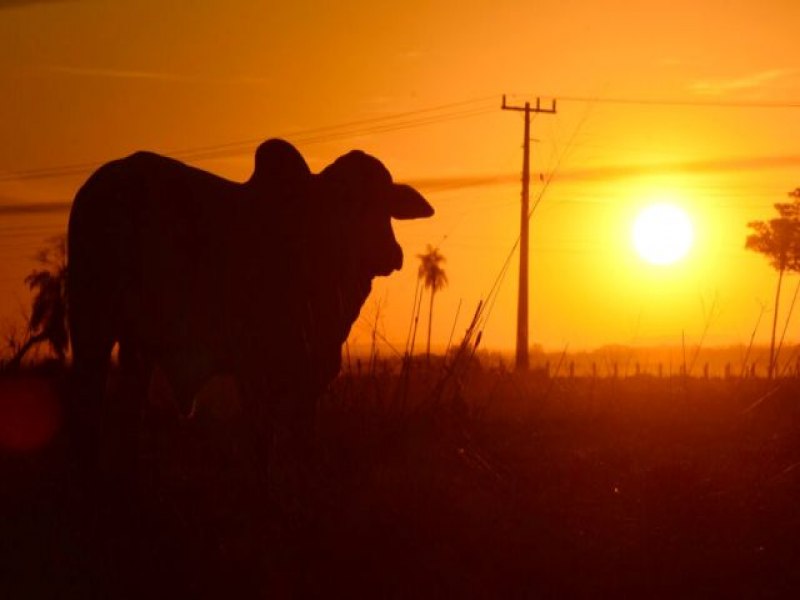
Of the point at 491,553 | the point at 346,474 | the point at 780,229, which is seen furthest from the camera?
the point at 780,229

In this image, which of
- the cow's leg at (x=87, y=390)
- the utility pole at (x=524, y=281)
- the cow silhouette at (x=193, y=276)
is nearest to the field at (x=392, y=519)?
the cow's leg at (x=87, y=390)

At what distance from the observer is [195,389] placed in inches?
331

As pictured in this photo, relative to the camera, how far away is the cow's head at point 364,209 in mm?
8758

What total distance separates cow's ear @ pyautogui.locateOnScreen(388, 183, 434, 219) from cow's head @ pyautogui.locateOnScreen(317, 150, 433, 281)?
0.29ft

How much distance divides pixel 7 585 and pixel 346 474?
1822 mm

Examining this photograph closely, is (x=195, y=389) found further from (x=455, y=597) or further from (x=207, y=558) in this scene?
(x=455, y=597)

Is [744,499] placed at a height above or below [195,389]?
below

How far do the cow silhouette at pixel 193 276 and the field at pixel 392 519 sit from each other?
0.56 metres

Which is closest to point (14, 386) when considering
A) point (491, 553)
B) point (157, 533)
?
point (157, 533)

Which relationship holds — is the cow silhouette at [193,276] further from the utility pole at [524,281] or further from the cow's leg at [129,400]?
the utility pole at [524,281]

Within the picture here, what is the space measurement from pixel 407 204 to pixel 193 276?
185 centimetres

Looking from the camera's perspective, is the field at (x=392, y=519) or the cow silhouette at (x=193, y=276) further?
the cow silhouette at (x=193, y=276)

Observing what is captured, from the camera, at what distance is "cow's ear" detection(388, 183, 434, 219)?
927cm

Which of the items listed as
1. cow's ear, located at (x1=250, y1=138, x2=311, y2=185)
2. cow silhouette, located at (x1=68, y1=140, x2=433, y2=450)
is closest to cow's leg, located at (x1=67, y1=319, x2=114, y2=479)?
cow silhouette, located at (x1=68, y1=140, x2=433, y2=450)
